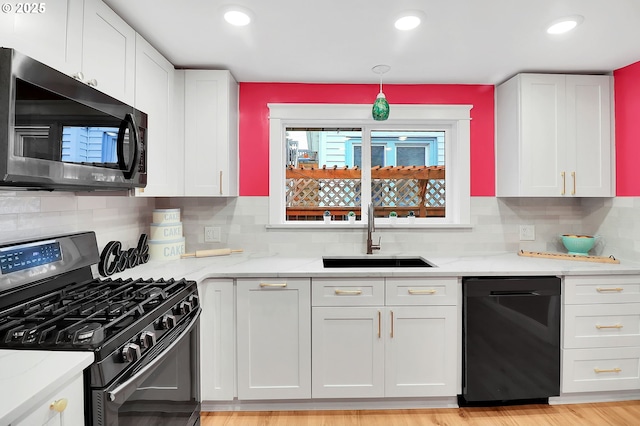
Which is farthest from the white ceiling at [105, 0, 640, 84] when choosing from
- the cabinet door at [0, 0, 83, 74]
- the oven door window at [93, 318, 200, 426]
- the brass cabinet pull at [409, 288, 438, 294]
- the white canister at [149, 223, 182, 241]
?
the oven door window at [93, 318, 200, 426]

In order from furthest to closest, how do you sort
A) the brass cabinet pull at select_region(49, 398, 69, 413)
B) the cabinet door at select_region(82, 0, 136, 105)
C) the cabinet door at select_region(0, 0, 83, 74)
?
the cabinet door at select_region(82, 0, 136, 105)
the cabinet door at select_region(0, 0, 83, 74)
the brass cabinet pull at select_region(49, 398, 69, 413)

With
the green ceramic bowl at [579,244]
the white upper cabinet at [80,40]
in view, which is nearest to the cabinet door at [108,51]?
the white upper cabinet at [80,40]

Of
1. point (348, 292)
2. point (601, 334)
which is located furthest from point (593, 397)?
point (348, 292)

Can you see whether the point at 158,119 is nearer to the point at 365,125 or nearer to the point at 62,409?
the point at 365,125

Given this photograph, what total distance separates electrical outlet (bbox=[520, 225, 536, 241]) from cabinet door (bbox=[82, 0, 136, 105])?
113 inches

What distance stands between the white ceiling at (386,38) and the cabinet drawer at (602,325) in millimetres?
1602

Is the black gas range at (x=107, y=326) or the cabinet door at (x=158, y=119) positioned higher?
the cabinet door at (x=158, y=119)

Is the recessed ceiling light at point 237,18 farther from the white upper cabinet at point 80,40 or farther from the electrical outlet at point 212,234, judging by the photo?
the electrical outlet at point 212,234

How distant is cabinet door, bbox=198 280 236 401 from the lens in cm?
221

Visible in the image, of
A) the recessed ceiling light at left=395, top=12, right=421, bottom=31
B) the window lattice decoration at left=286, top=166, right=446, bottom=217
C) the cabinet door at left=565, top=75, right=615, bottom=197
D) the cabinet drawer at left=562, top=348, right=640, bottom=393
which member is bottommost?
the cabinet drawer at left=562, top=348, right=640, bottom=393

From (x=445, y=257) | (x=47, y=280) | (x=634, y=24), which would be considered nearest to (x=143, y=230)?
(x=47, y=280)

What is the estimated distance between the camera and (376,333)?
2.24m

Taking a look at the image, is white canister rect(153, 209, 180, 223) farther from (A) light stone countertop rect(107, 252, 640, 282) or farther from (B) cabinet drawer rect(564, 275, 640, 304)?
(B) cabinet drawer rect(564, 275, 640, 304)

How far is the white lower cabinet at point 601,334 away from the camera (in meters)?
2.27
